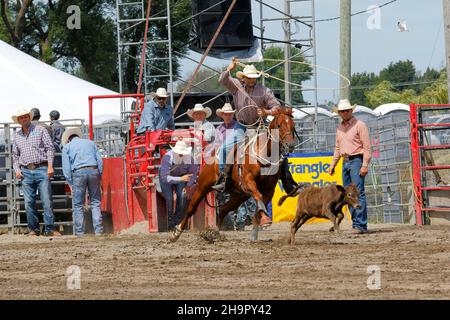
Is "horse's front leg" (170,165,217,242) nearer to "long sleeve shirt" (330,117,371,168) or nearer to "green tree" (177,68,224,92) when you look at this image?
"long sleeve shirt" (330,117,371,168)

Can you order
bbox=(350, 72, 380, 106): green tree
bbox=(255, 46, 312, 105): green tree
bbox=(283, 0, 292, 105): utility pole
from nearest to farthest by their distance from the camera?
1. bbox=(255, 46, 312, 105): green tree
2. bbox=(283, 0, 292, 105): utility pole
3. bbox=(350, 72, 380, 106): green tree

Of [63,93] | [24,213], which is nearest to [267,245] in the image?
[24,213]

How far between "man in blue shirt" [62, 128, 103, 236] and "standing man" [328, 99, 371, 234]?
4.20 m

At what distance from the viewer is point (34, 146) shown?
17891 mm

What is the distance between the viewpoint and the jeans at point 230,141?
14341mm

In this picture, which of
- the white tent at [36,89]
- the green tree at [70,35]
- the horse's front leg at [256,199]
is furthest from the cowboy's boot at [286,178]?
the green tree at [70,35]

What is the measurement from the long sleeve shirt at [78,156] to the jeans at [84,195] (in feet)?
0.34

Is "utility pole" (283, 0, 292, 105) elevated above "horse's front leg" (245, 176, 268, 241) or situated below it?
above

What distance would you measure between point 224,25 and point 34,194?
7.29m

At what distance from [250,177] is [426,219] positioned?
4313mm

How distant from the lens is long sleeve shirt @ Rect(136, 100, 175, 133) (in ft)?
59.2

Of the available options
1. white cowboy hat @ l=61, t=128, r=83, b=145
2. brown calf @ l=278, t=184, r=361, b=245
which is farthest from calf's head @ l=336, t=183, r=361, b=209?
white cowboy hat @ l=61, t=128, r=83, b=145

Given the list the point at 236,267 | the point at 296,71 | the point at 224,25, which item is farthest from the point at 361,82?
the point at 236,267

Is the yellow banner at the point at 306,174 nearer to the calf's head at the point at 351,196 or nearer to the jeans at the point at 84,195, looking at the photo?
the jeans at the point at 84,195
